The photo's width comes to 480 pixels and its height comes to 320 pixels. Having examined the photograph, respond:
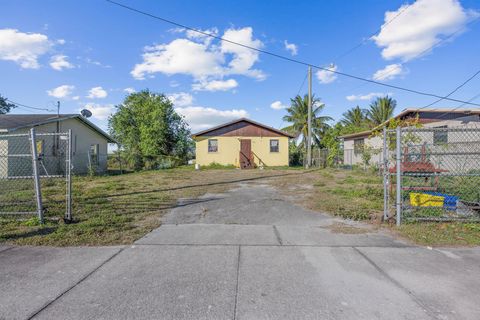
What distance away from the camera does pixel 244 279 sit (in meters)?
2.98

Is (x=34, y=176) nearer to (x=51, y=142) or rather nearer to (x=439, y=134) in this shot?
(x=51, y=142)

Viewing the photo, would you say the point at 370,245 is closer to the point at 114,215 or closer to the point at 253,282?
the point at 253,282

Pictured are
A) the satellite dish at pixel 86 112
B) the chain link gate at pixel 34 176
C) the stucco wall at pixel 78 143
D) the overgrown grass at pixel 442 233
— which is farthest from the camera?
the satellite dish at pixel 86 112

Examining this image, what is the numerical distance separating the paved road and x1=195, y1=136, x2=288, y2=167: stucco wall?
18113mm

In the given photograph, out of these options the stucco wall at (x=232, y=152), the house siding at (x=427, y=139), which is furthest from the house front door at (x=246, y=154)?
the house siding at (x=427, y=139)

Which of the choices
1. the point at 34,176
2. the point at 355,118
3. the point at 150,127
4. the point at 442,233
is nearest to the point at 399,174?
the point at 442,233

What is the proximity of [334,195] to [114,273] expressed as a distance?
24.2 feet

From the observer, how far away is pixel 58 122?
16.6 meters

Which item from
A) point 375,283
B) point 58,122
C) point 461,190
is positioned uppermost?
point 58,122

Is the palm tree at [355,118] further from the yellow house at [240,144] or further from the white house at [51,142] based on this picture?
the white house at [51,142]

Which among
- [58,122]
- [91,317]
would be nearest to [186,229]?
[91,317]

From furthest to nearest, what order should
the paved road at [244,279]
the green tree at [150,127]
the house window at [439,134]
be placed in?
the green tree at [150,127]
the house window at [439,134]
the paved road at [244,279]

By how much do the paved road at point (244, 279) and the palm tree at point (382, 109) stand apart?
105 ft

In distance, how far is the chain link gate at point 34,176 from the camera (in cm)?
511
